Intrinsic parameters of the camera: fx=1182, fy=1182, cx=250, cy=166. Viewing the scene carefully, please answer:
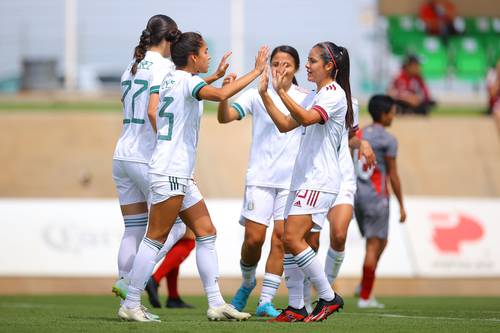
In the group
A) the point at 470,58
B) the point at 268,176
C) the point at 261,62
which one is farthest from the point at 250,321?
the point at 470,58

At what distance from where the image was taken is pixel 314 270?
Answer: 349 inches

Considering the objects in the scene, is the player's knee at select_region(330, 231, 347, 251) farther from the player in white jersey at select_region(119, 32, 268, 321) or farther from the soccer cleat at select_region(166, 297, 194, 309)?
the player in white jersey at select_region(119, 32, 268, 321)

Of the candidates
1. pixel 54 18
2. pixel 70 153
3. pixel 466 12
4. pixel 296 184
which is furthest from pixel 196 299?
pixel 466 12

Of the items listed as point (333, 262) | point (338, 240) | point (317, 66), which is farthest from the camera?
point (333, 262)

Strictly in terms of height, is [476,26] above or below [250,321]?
above

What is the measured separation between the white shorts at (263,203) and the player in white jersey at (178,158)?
1314 mm

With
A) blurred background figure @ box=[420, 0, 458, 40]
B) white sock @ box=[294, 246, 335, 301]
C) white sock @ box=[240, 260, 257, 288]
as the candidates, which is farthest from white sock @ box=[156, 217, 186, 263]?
blurred background figure @ box=[420, 0, 458, 40]

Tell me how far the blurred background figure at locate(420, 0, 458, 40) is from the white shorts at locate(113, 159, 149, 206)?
1892cm

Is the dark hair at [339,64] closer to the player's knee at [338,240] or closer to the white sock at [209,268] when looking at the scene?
the white sock at [209,268]

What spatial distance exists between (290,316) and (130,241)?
57.9 inches

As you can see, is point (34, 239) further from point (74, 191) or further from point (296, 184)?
point (296, 184)

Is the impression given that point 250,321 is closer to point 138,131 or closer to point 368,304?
point 138,131

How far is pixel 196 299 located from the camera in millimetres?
14250

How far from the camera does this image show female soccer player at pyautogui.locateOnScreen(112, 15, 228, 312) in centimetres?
935
